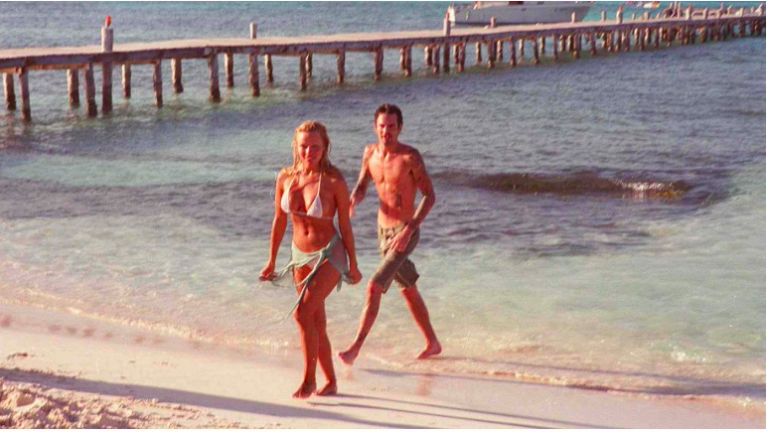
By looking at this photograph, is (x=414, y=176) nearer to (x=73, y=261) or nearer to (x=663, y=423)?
(x=663, y=423)

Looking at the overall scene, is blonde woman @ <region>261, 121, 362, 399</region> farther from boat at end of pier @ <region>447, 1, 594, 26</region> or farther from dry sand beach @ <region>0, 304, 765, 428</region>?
boat at end of pier @ <region>447, 1, 594, 26</region>

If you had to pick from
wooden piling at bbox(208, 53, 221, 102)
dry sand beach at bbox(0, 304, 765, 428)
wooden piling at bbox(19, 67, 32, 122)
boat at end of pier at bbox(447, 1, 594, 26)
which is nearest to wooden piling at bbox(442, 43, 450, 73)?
wooden piling at bbox(208, 53, 221, 102)

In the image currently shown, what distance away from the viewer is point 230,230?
36.1 feet

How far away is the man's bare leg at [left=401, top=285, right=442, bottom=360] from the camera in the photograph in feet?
20.1

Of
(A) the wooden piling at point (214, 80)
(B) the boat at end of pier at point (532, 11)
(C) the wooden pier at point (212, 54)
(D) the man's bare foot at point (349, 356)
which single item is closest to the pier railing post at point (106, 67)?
(C) the wooden pier at point (212, 54)

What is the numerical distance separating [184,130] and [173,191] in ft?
24.2

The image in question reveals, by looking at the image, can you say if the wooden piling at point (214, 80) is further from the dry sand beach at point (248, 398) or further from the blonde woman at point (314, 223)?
the blonde woman at point (314, 223)

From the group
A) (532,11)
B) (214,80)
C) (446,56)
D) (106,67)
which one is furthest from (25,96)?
(532,11)

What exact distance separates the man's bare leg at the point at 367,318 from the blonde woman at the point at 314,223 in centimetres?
69

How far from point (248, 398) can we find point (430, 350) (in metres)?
1.48

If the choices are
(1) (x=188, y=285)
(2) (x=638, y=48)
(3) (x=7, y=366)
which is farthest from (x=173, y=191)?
(2) (x=638, y=48)

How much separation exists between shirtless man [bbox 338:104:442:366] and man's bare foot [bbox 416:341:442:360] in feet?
2.15

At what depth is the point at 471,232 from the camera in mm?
11062

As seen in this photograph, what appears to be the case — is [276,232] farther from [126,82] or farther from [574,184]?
[126,82]
